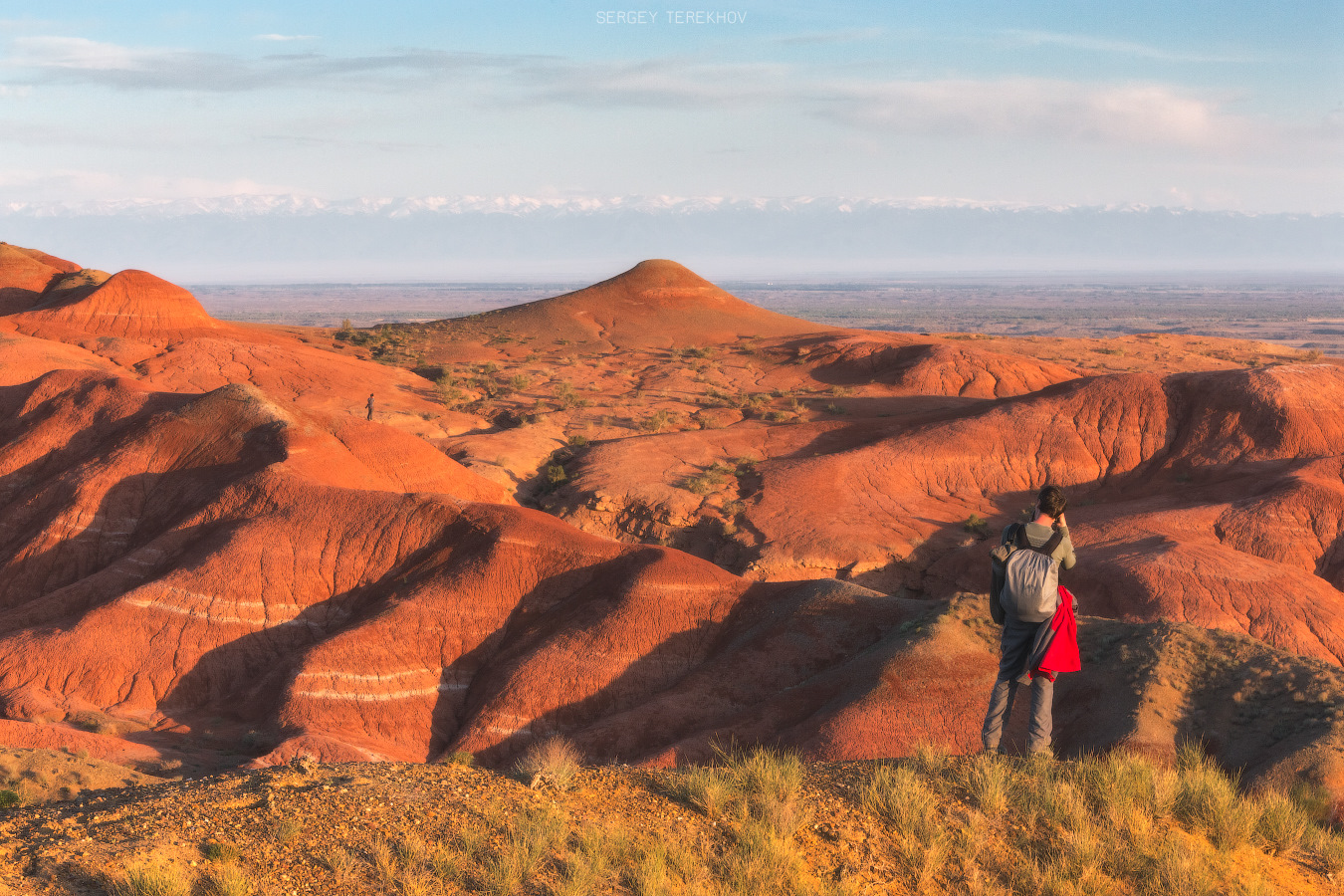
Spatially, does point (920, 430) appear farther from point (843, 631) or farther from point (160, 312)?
point (160, 312)

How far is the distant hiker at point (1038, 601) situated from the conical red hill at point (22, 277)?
5345cm

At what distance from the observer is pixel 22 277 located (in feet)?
170

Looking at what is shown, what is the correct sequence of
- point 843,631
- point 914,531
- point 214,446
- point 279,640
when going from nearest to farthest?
point 843,631 < point 279,640 < point 214,446 < point 914,531

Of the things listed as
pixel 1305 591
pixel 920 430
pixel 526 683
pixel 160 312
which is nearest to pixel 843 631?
pixel 526 683

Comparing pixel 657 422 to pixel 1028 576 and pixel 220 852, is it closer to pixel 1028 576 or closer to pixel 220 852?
pixel 1028 576

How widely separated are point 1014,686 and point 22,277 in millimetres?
58384

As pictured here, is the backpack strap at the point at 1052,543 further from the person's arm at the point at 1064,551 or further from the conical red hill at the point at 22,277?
the conical red hill at the point at 22,277

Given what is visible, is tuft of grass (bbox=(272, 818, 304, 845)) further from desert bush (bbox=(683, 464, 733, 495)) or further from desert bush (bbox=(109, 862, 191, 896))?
desert bush (bbox=(683, 464, 733, 495))

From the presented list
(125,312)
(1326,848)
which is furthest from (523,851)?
(125,312)

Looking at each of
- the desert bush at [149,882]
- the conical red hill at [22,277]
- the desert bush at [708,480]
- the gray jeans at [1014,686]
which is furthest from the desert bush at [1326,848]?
the conical red hill at [22,277]

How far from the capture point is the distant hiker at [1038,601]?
8312 mm

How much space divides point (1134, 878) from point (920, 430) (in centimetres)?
2704

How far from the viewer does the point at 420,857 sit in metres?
7.32

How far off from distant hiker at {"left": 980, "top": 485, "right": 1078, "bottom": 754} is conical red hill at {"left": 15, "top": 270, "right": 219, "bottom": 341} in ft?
140
